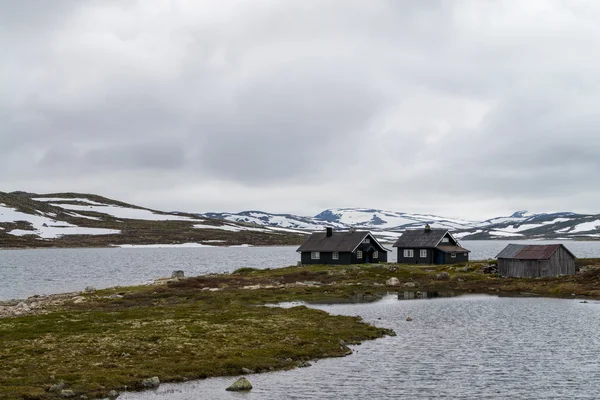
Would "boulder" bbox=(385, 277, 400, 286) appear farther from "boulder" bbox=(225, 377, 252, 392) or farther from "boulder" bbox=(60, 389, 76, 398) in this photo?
"boulder" bbox=(60, 389, 76, 398)

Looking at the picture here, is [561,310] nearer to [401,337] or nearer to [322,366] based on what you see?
[401,337]

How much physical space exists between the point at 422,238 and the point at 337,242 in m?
17.9

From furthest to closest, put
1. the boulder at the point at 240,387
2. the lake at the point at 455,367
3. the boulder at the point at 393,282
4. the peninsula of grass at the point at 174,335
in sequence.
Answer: the boulder at the point at 393,282
the peninsula of grass at the point at 174,335
the boulder at the point at 240,387
the lake at the point at 455,367

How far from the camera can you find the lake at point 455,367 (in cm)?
3092

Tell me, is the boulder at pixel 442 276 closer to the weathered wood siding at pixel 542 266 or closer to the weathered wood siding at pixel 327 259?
the weathered wood siding at pixel 542 266

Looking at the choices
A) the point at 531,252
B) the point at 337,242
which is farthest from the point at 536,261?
the point at 337,242

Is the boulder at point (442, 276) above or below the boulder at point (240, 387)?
above

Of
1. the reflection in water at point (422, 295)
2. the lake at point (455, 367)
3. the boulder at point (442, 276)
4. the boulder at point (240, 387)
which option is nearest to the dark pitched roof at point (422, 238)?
the boulder at point (442, 276)

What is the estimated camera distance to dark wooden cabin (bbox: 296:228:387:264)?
393 ft

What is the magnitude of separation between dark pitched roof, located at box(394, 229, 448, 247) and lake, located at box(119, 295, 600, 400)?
212ft

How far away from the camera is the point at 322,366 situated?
36969mm

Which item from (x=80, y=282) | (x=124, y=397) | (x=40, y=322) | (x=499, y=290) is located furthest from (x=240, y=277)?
(x=124, y=397)

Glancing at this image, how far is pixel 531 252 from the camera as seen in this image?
91375 millimetres

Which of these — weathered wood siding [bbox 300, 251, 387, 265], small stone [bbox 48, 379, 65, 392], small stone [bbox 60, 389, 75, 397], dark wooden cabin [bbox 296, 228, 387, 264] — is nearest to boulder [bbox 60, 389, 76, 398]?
small stone [bbox 60, 389, 75, 397]
